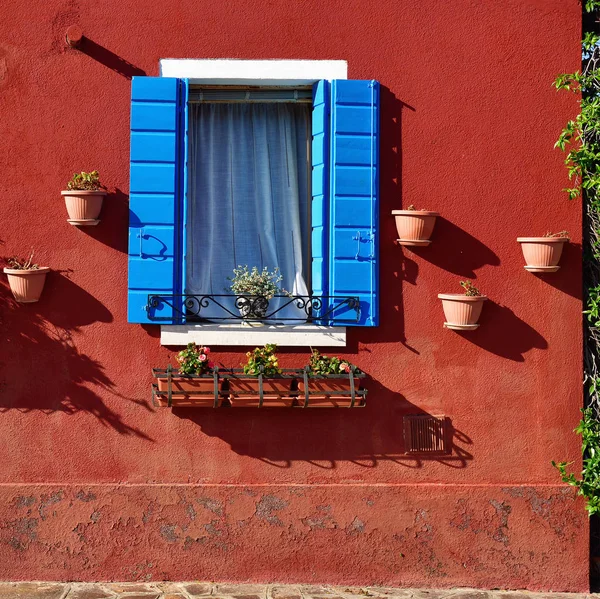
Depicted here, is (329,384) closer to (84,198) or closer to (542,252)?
(542,252)

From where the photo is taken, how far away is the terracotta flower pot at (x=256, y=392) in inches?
197

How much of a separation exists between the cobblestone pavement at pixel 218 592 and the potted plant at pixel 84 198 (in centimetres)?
226

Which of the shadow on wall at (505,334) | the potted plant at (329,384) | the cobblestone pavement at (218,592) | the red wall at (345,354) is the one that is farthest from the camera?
the shadow on wall at (505,334)

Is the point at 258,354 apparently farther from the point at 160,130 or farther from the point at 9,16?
the point at 9,16

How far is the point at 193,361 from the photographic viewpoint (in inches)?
198

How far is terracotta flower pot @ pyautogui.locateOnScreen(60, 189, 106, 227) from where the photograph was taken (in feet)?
16.4

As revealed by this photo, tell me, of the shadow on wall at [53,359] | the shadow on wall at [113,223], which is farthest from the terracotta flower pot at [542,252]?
the shadow on wall at [53,359]

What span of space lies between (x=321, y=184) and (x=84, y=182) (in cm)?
149

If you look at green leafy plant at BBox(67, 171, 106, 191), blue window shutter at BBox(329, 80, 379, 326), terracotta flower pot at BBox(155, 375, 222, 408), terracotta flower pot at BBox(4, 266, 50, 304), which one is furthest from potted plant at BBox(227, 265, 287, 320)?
terracotta flower pot at BBox(4, 266, 50, 304)

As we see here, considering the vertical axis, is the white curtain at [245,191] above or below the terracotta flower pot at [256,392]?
above

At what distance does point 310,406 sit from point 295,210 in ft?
4.26

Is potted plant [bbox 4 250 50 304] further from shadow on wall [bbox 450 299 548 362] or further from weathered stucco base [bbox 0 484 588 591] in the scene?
shadow on wall [bbox 450 299 548 362]

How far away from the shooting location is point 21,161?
5156 millimetres

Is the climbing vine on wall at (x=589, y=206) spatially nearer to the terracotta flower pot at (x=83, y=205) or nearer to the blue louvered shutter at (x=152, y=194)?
the blue louvered shutter at (x=152, y=194)
